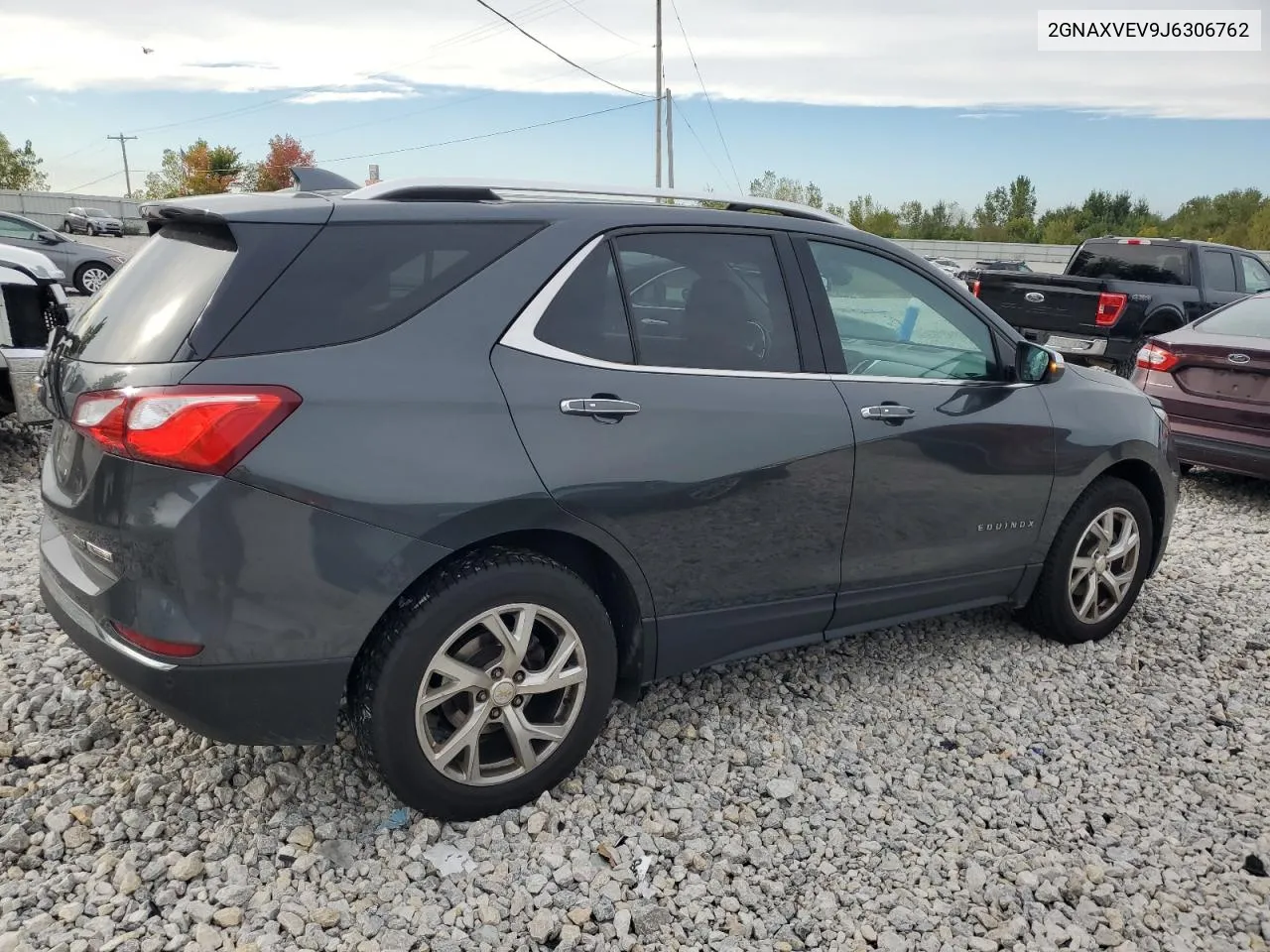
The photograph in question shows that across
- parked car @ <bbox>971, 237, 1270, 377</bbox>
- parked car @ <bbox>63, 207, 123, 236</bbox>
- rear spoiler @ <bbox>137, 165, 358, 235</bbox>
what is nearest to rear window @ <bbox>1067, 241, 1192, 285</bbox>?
parked car @ <bbox>971, 237, 1270, 377</bbox>

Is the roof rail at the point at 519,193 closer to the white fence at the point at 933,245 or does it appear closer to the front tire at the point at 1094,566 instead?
the front tire at the point at 1094,566

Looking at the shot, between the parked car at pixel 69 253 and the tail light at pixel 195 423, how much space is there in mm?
17665

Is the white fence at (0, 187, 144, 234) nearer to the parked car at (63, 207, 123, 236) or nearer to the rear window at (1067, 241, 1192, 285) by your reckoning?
the parked car at (63, 207, 123, 236)

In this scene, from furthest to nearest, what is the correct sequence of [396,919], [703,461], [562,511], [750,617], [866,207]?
[866,207], [750,617], [703,461], [562,511], [396,919]

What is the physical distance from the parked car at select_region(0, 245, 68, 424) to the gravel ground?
2.03 m

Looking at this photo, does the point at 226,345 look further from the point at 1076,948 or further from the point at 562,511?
the point at 1076,948

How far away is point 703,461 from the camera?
3.04 meters

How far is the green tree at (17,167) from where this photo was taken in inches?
3243

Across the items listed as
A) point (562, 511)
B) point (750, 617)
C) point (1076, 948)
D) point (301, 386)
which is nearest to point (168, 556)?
point (301, 386)

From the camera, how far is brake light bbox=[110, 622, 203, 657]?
7.97ft

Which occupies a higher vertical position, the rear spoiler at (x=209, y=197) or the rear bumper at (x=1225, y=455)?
the rear spoiler at (x=209, y=197)

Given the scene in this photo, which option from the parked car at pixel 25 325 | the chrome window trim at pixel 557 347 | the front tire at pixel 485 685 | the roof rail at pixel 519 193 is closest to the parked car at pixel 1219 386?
the roof rail at pixel 519 193

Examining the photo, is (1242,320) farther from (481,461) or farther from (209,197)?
(209,197)

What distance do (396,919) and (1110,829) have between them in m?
2.14
